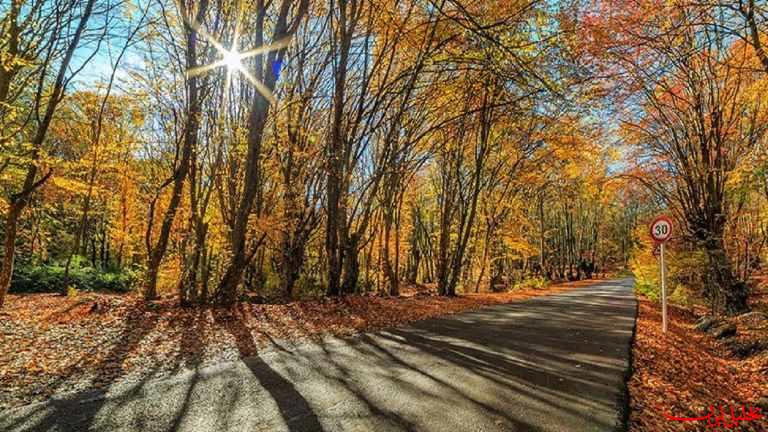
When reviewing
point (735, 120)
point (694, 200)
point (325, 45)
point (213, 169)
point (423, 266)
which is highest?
point (325, 45)

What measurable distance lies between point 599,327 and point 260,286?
42.2 feet

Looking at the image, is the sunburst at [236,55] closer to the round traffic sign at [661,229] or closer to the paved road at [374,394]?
the paved road at [374,394]

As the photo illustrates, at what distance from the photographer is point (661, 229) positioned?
7.72m

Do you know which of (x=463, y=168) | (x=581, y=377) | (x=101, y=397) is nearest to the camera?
(x=101, y=397)

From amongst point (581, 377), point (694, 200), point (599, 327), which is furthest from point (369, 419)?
point (694, 200)

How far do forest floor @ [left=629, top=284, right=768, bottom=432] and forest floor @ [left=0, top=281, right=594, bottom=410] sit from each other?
4046 mm

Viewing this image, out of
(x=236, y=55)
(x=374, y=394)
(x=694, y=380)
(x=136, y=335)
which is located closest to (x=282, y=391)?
(x=374, y=394)

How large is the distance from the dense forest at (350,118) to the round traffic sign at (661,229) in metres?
1.25

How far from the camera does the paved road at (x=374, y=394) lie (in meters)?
2.86

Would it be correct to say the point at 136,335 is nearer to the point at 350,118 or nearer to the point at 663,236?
the point at 350,118

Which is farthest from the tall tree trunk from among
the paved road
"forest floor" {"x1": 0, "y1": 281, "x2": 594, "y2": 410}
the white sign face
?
the white sign face

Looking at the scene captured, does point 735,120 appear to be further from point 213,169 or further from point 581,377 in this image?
point 213,169

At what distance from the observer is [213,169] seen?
12.1 metres

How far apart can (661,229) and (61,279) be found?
22554mm
